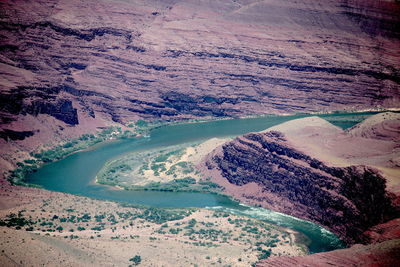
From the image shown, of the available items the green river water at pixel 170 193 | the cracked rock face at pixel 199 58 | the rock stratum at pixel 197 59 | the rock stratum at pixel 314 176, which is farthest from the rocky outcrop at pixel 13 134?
the rock stratum at pixel 314 176

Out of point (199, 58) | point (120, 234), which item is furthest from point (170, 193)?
point (199, 58)

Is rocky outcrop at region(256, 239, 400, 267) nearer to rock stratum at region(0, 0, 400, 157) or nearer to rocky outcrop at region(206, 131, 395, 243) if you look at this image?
rocky outcrop at region(206, 131, 395, 243)

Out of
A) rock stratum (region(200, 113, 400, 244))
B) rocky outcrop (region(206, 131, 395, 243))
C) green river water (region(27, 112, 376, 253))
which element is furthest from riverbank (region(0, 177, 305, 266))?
rock stratum (region(200, 113, 400, 244))

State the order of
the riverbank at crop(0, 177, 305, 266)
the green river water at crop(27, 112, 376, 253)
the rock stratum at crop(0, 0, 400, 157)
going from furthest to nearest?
the rock stratum at crop(0, 0, 400, 157) → the green river water at crop(27, 112, 376, 253) → the riverbank at crop(0, 177, 305, 266)

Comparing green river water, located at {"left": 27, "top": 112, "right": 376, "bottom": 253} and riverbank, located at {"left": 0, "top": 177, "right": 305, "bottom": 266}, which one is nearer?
riverbank, located at {"left": 0, "top": 177, "right": 305, "bottom": 266}

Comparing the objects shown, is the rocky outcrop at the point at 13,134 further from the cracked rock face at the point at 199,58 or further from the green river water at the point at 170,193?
the cracked rock face at the point at 199,58

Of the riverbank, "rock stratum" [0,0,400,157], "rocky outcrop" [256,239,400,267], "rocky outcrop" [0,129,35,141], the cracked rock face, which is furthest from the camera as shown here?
the cracked rock face

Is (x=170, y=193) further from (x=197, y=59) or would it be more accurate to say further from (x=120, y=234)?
(x=197, y=59)
